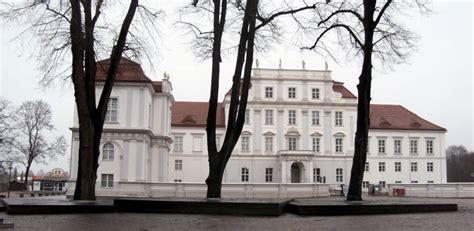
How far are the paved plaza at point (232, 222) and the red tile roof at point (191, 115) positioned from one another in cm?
6126

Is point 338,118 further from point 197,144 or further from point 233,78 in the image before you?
point 233,78

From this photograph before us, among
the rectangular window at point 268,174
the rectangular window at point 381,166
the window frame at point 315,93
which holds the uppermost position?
the window frame at point 315,93

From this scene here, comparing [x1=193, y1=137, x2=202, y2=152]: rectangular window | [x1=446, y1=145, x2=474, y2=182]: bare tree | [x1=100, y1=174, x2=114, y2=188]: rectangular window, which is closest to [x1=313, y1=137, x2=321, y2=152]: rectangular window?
[x1=193, y1=137, x2=202, y2=152]: rectangular window

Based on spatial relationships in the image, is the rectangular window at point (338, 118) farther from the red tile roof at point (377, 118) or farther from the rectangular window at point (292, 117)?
the rectangular window at point (292, 117)

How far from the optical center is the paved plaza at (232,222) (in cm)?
979

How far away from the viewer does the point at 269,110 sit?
73250 millimetres

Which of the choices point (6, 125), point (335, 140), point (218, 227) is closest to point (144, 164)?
point (6, 125)

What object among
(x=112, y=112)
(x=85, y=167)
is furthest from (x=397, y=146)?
(x=85, y=167)

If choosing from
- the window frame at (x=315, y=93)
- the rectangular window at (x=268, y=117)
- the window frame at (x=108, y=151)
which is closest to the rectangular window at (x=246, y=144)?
the rectangular window at (x=268, y=117)

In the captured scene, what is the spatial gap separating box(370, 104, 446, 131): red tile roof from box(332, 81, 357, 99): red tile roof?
15.5ft

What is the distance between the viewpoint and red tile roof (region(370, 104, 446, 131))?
7650 cm

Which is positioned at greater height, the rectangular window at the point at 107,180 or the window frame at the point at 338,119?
the window frame at the point at 338,119

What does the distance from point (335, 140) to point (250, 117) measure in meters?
12.1

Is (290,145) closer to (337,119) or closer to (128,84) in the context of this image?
(337,119)
